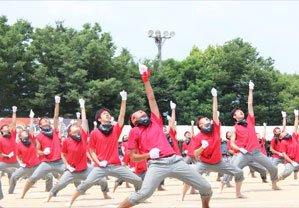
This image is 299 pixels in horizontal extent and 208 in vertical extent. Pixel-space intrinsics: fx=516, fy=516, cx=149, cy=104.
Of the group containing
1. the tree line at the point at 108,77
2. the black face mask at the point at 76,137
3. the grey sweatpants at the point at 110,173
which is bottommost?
the grey sweatpants at the point at 110,173

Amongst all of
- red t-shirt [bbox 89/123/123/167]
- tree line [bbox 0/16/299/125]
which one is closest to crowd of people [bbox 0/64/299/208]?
red t-shirt [bbox 89/123/123/167]

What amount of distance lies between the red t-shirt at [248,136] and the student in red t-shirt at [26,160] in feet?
17.9

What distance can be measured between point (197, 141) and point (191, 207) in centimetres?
242

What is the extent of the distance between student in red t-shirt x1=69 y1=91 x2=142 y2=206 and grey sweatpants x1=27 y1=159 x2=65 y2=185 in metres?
2.47

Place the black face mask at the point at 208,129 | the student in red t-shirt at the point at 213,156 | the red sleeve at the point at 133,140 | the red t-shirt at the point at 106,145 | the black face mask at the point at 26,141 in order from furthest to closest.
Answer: the black face mask at the point at 26,141 → the black face mask at the point at 208,129 → the student in red t-shirt at the point at 213,156 → the red t-shirt at the point at 106,145 → the red sleeve at the point at 133,140

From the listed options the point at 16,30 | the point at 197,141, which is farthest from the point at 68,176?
the point at 16,30

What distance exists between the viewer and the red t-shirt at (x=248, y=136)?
43.0 ft

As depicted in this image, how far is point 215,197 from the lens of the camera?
40.5ft

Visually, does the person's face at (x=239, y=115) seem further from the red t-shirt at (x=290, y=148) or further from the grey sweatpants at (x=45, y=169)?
the grey sweatpants at (x=45, y=169)

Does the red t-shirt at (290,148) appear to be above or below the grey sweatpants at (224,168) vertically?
above

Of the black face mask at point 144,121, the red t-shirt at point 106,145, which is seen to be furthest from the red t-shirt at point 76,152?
the black face mask at point 144,121

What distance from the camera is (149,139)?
8297 millimetres

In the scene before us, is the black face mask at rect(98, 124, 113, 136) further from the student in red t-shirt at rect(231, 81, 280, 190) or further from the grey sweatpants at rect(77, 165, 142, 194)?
the student in red t-shirt at rect(231, 81, 280, 190)

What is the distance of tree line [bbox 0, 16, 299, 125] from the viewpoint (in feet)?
136
